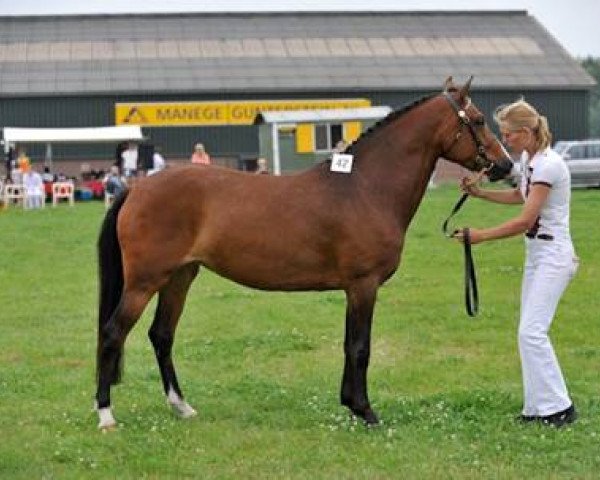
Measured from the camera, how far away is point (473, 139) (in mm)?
8320

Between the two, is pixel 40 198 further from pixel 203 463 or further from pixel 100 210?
pixel 203 463

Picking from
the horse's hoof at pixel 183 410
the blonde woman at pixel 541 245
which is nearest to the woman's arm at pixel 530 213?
the blonde woman at pixel 541 245

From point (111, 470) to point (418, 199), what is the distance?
2.98m

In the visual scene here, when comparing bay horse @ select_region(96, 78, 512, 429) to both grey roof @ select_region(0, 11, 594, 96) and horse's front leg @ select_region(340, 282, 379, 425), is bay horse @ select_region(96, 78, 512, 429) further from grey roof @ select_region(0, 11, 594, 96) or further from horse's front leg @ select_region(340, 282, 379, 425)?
grey roof @ select_region(0, 11, 594, 96)

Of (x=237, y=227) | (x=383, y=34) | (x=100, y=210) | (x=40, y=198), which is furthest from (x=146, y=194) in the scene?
(x=383, y=34)

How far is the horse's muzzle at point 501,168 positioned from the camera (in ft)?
27.2

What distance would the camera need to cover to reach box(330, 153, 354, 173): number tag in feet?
27.6

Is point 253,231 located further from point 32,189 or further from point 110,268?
point 32,189

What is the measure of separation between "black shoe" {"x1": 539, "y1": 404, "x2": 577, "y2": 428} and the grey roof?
163 ft

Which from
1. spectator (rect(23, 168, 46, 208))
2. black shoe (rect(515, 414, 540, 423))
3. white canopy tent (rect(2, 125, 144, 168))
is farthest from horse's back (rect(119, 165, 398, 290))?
white canopy tent (rect(2, 125, 144, 168))

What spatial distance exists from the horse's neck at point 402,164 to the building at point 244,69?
42.4 metres

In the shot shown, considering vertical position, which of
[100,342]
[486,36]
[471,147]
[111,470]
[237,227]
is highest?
[486,36]

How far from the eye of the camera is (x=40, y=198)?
36906 millimetres

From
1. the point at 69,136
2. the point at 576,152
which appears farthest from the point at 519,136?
the point at 69,136
